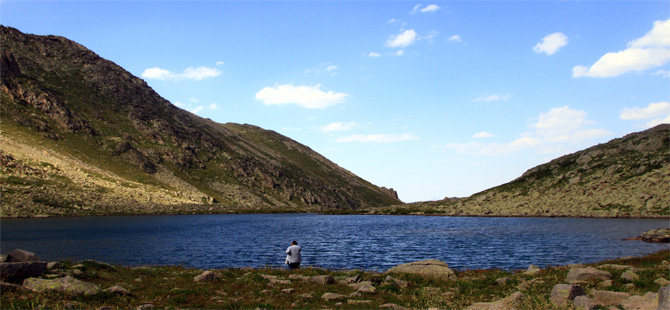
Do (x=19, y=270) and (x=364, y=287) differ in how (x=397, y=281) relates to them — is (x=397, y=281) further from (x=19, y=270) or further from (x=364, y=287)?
(x=19, y=270)

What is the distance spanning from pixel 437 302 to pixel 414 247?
138 ft

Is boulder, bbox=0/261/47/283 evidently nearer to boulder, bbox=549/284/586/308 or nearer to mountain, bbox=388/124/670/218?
boulder, bbox=549/284/586/308

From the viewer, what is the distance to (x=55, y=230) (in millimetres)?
92250

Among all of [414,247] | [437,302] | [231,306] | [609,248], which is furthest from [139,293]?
[609,248]

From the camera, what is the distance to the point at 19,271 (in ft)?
71.6

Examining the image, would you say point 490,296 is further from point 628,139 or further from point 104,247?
point 628,139

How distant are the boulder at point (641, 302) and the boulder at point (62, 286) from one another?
85.0ft

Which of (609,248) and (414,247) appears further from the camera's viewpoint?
(414,247)

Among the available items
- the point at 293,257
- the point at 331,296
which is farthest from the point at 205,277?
the point at 331,296

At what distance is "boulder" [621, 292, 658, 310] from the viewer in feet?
59.9

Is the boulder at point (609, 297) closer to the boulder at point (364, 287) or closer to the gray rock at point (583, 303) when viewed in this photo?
the gray rock at point (583, 303)

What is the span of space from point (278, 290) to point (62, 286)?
11.2 meters

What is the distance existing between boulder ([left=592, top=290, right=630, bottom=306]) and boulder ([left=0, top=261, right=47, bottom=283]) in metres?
29.5

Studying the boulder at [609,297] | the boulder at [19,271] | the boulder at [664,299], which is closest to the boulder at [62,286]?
the boulder at [19,271]
